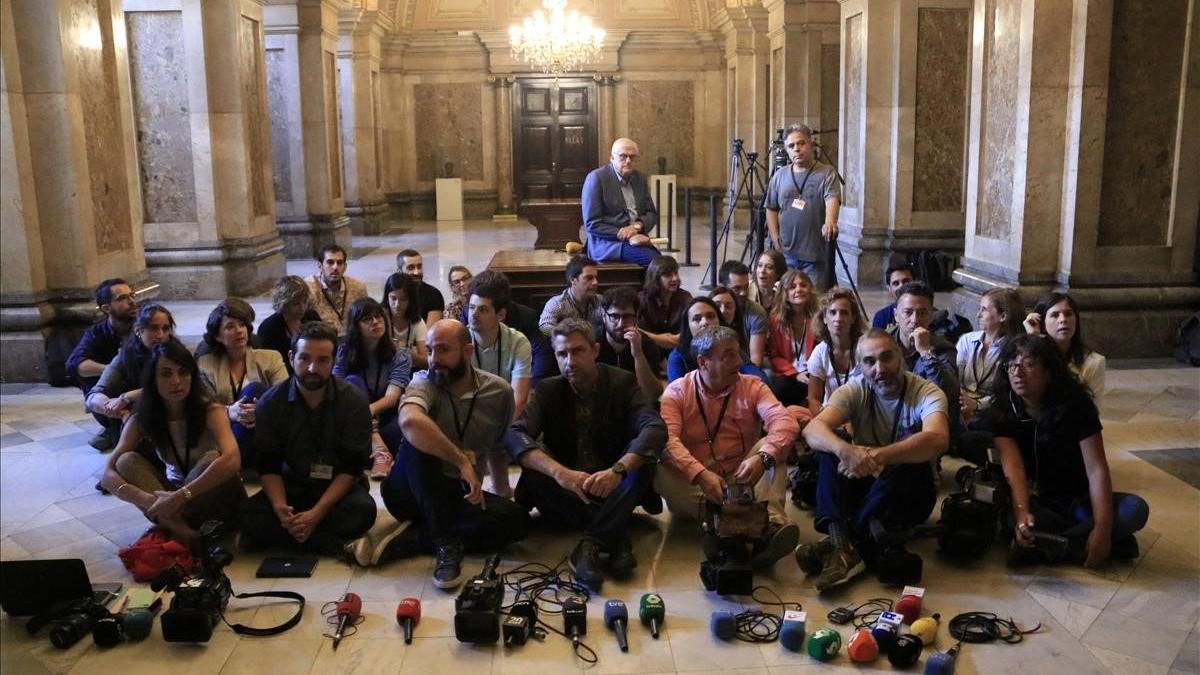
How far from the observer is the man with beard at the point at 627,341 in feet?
16.7

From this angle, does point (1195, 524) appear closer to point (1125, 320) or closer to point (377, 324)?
point (1125, 320)

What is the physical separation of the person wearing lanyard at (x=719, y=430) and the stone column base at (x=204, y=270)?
6.37 metres

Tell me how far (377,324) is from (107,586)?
181 centimetres

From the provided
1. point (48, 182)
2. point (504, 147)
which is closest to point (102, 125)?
point (48, 182)

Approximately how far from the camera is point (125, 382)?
4.96 metres

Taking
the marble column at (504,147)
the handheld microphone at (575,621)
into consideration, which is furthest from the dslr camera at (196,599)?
the marble column at (504,147)

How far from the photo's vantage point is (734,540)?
3.79 m

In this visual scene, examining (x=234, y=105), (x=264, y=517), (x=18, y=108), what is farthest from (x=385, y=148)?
(x=264, y=517)

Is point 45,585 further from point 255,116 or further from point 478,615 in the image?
point 255,116

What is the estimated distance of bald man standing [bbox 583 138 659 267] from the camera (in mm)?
7266

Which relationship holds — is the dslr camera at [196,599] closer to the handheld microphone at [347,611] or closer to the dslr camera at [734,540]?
the handheld microphone at [347,611]

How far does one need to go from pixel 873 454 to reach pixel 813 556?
1.44ft

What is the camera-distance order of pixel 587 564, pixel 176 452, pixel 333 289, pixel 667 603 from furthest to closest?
pixel 333 289 < pixel 176 452 < pixel 587 564 < pixel 667 603

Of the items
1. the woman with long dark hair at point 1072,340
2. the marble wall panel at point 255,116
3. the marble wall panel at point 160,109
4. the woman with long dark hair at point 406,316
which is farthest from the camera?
the marble wall panel at point 255,116
